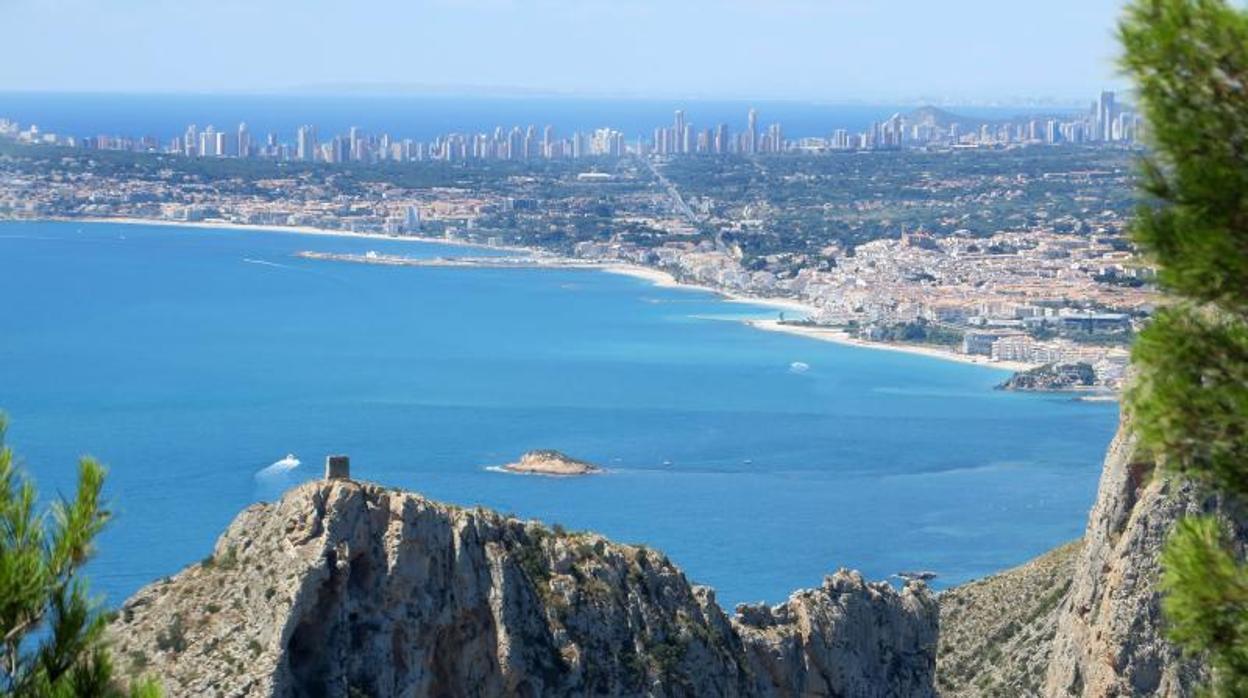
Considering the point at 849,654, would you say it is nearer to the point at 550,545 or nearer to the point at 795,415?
the point at 550,545

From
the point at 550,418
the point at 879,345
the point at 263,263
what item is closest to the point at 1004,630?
the point at 550,418

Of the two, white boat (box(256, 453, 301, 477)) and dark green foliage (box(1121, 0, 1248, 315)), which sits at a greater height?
dark green foliage (box(1121, 0, 1248, 315))

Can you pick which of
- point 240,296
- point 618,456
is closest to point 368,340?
point 240,296

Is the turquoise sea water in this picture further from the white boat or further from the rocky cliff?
the rocky cliff

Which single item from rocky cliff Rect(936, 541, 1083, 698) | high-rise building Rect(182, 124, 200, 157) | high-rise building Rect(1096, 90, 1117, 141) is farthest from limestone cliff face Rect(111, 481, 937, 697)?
high-rise building Rect(1096, 90, 1117, 141)

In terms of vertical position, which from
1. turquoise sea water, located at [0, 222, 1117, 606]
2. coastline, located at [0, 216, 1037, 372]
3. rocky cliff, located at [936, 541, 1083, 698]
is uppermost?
rocky cliff, located at [936, 541, 1083, 698]

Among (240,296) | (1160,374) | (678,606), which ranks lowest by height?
(240,296)

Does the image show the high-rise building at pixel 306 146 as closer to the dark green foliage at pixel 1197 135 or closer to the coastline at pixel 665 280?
the coastline at pixel 665 280
